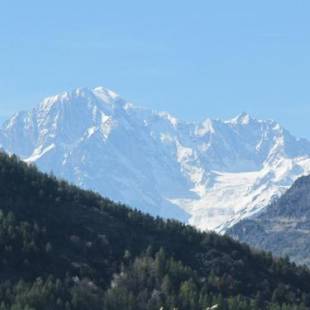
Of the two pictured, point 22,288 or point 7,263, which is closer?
point 22,288

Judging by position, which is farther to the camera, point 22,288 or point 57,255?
point 57,255

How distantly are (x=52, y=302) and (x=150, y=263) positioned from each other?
3307cm

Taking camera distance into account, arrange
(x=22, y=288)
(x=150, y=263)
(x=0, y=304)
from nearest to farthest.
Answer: (x=0, y=304)
(x=22, y=288)
(x=150, y=263)

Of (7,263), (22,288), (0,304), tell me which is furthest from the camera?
(7,263)

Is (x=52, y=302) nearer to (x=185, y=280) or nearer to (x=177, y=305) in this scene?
(x=177, y=305)

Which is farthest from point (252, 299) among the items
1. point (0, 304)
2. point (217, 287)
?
point (0, 304)

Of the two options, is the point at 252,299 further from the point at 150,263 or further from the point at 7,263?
the point at 7,263

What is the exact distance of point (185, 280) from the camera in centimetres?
19050

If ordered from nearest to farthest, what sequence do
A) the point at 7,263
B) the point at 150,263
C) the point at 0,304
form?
the point at 0,304, the point at 7,263, the point at 150,263

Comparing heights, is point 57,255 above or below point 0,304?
above

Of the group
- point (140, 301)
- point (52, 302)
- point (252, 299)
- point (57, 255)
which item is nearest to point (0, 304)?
point (52, 302)

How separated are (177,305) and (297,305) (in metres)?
28.8

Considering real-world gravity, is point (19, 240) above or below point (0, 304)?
above

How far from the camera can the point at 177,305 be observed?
571 ft
